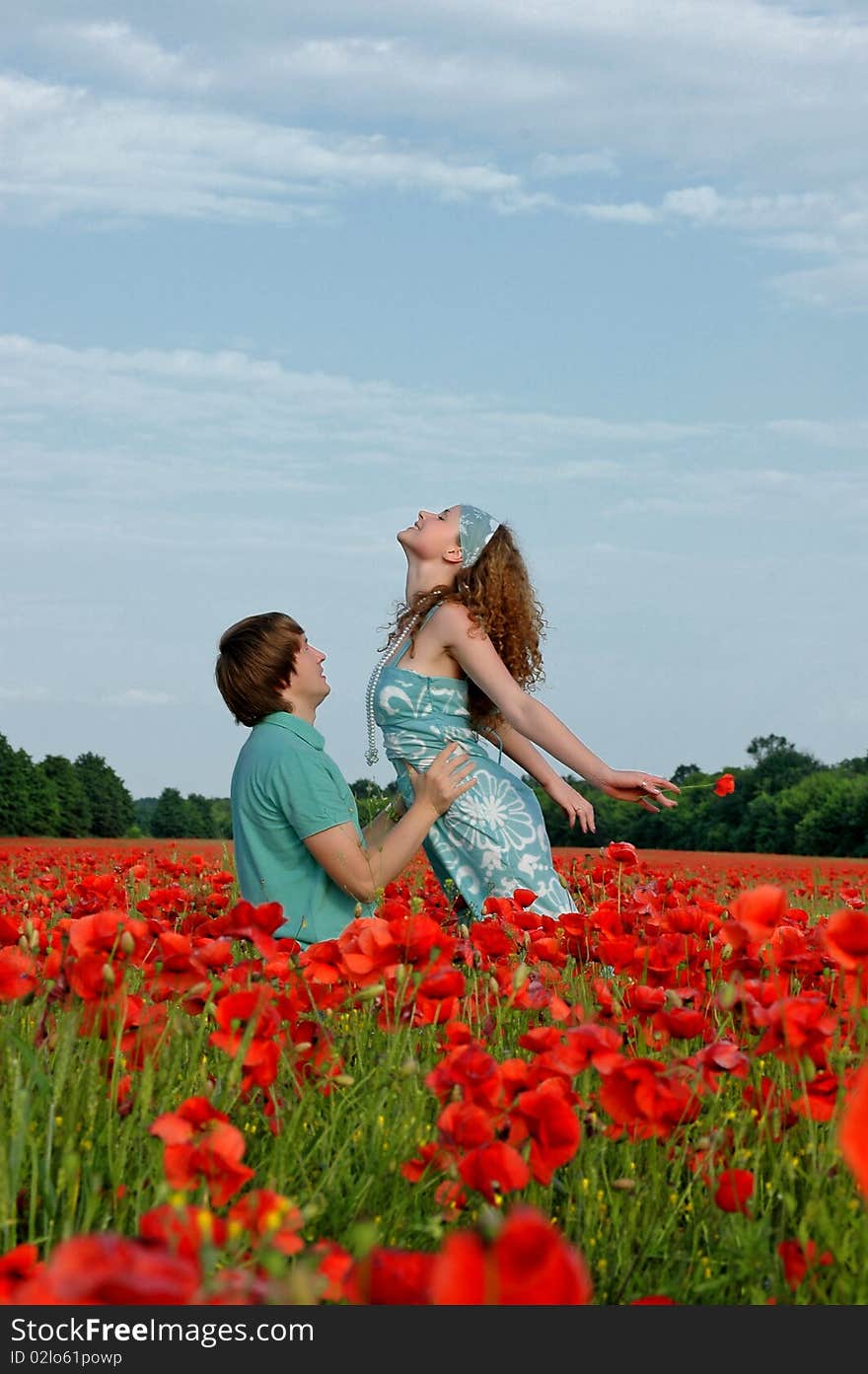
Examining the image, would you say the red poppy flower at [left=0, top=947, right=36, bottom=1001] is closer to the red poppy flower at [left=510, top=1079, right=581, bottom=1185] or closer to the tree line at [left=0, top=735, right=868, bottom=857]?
the red poppy flower at [left=510, top=1079, right=581, bottom=1185]

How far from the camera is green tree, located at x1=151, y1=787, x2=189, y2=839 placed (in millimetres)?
32031

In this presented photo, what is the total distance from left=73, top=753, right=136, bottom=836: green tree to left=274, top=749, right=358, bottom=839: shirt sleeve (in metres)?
25.8

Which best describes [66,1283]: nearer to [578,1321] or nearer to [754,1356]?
[578,1321]

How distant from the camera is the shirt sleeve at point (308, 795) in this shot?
445 cm

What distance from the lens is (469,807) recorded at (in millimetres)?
5680

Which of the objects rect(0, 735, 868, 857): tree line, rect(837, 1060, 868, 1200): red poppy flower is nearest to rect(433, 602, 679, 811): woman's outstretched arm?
rect(837, 1060, 868, 1200): red poppy flower

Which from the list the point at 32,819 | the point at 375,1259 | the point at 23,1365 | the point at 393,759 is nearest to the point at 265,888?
the point at 393,759

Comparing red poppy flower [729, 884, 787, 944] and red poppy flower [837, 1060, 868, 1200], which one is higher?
red poppy flower [729, 884, 787, 944]

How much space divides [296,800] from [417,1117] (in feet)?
6.84

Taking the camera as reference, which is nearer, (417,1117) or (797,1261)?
(797,1261)

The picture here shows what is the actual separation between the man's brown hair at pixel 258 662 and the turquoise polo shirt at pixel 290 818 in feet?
0.27

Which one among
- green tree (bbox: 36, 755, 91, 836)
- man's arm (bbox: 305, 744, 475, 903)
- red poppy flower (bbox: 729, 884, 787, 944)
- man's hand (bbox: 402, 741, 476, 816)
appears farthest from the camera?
green tree (bbox: 36, 755, 91, 836)

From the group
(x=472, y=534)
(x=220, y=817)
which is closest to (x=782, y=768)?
(x=220, y=817)

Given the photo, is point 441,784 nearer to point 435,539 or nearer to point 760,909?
point 435,539
